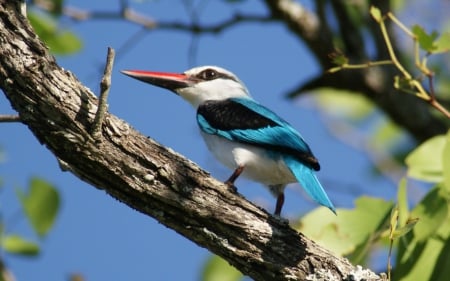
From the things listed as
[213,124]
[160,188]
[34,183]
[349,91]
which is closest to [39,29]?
[34,183]

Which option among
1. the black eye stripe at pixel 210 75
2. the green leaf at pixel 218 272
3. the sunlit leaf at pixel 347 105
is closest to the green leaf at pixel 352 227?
the green leaf at pixel 218 272

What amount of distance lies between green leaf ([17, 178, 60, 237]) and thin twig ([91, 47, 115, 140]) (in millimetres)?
1679

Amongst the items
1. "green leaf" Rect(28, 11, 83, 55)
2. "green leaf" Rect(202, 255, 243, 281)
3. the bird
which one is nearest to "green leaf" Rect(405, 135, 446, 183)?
the bird

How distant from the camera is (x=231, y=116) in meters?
4.86

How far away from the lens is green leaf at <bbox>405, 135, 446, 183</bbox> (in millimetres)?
4598

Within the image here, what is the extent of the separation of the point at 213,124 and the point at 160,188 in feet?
4.23

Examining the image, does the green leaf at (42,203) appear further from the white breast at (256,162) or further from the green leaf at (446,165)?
the green leaf at (446,165)

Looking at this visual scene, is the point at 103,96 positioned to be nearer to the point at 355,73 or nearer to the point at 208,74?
the point at 208,74

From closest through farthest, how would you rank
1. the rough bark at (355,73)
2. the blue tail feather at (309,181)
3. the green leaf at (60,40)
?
the blue tail feather at (309,181) → the green leaf at (60,40) → the rough bark at (355,73)

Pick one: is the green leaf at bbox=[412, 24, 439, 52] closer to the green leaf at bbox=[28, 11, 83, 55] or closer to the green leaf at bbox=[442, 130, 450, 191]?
the green leaf at bbox=[442, 130, 450, 191]

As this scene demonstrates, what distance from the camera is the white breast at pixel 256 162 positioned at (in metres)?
4.59

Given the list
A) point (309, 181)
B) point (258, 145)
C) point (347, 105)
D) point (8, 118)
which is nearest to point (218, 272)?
point (258, 145)

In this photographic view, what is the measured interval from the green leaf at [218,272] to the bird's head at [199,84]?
0.99m

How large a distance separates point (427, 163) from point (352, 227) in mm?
517
